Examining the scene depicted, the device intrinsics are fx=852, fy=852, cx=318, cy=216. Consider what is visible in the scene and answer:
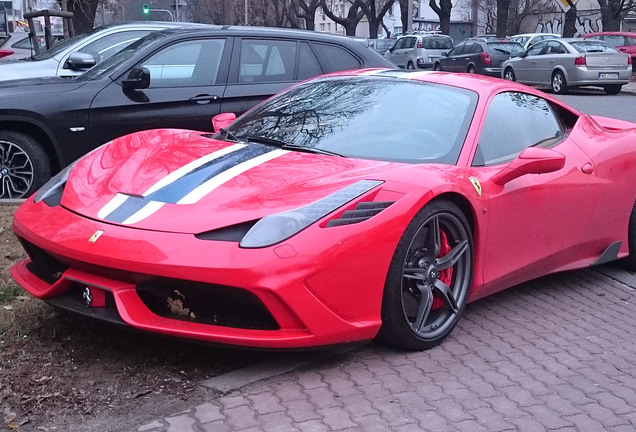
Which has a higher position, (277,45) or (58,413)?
(277,45)

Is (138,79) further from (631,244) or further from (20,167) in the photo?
(631,244)

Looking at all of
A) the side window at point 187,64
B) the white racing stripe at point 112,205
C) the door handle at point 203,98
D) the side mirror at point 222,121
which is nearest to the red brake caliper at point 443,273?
the white racing stripe at point 112,205

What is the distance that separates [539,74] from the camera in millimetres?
25500

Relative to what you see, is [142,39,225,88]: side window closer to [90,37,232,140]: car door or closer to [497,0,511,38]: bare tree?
[90,37,232,140]: car door

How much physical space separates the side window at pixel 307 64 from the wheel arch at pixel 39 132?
7.69 feet

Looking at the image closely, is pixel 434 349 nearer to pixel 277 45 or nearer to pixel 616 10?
pixel 277 45

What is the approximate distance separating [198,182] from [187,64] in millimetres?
3815

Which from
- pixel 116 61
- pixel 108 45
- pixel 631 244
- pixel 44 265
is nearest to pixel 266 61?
pixel 116 61

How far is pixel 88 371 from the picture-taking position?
3688 millimetres

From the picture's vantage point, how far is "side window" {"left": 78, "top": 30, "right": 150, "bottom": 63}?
942 cm

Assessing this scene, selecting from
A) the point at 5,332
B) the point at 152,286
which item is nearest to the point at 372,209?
the point at 152,286

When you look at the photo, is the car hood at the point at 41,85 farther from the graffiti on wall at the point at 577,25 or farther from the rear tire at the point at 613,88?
the graffiti on wall at the point at 577,25

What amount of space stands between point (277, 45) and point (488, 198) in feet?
13.2

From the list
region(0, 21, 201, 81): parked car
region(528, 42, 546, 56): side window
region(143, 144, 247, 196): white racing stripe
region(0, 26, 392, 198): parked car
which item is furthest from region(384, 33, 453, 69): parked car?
region(143, 144, 247, 196): white racing stripe
